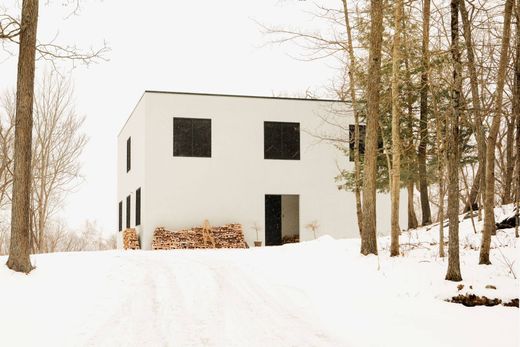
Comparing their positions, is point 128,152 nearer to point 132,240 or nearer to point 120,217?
point 120,217

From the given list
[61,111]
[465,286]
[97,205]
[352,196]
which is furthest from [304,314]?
[97,205]

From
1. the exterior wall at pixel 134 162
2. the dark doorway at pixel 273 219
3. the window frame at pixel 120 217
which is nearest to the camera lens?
the exterior wall at pixel 134 162

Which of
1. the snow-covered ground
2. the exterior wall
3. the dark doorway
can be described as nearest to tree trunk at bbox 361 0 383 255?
the snow-covered ground

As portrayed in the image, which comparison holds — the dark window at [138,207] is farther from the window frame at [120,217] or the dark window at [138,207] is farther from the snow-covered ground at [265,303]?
the snow-covered ground at [265,303]

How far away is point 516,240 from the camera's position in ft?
39.4

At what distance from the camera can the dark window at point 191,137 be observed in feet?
74.9

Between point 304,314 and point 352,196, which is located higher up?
point 352,196

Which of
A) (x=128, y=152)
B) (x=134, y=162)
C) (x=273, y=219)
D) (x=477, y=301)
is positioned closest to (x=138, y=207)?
(x=134, y=162)

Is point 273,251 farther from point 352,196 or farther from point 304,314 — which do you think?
point 352,196

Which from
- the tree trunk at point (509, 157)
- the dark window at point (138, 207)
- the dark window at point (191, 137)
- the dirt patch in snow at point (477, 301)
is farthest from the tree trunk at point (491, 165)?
the dark window at point (138, 207)

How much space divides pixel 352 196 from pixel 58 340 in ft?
62.0

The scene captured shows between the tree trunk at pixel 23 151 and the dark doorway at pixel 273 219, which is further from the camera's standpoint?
the dark doorway at pixel 273 219

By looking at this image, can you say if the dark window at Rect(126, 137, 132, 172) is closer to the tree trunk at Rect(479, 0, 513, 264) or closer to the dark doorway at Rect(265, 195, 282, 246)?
the dark doorway at Rect(265, 195, 282, 246)

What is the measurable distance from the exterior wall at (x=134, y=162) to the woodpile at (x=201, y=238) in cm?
135
